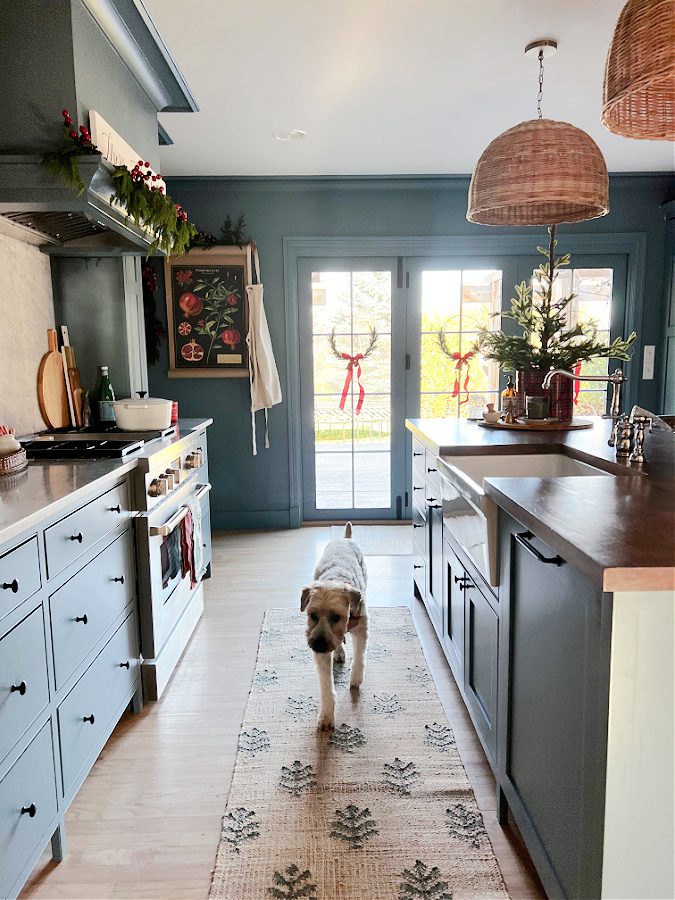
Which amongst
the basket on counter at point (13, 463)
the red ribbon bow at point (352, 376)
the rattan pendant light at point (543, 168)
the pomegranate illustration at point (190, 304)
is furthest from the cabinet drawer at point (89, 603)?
the red ribbon bow at point (352, 376)

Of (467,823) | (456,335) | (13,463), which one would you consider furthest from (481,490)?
(456,335)

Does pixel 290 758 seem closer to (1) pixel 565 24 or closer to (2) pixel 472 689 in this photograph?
(2) pixel 472 689

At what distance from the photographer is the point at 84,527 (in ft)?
5.97

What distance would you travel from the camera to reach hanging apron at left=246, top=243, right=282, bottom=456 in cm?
452

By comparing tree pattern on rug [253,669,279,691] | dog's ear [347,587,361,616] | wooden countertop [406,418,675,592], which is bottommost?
tree pattern on rug [253,669,279,691]

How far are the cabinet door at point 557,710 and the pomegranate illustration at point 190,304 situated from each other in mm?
3553

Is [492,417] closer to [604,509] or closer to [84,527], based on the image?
[604,509]

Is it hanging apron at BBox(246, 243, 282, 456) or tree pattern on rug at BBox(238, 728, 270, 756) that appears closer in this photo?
tree pattern on rug at BBox(238, 728, 270, 756)

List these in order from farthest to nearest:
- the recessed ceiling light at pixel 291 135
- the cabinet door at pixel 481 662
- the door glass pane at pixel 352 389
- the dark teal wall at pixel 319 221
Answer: the door glass pane at pixel 352 389 < the dark teal wall at pixel 319 221 < the recessed ceiling light at pixel 291 135 < the cabinet door at pixel 481 662

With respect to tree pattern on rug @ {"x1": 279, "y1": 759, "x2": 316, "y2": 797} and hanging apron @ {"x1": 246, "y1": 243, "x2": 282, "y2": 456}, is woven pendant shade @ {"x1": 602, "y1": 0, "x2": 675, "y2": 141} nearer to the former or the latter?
tree pattern on rug @ {"x1": 279, "y1": 759, "x2": 316, "y2": 797}

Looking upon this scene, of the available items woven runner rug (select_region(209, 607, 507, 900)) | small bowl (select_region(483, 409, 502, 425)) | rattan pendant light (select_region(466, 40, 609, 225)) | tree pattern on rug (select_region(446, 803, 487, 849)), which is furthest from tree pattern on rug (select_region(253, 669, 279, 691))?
rattan pendant light (select_region(466, 40, 609, 225))

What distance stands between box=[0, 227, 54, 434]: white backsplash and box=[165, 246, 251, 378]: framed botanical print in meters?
1.66

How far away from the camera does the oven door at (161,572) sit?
2.33 meters

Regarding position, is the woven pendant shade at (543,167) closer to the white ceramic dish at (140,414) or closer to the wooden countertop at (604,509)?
the wooden countertop at (604,509)
